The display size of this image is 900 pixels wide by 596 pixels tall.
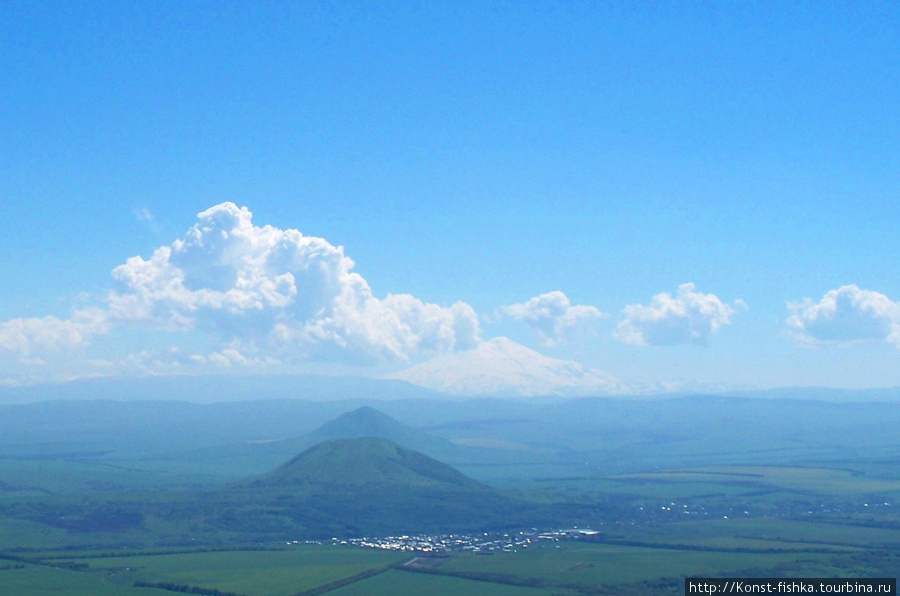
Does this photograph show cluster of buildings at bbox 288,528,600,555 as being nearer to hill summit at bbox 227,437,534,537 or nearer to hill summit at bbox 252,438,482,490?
hill summit at bbox 227,437,534,537

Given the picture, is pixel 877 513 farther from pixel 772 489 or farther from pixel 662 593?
pixel 662 593

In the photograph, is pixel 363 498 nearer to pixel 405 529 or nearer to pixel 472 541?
pixel 405 529

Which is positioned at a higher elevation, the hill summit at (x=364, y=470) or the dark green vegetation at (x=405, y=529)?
the hill summit at (x=364, y=470)

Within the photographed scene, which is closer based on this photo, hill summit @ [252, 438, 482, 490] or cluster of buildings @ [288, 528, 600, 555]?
cluster of buildings @ [288, 528, 600, 555]

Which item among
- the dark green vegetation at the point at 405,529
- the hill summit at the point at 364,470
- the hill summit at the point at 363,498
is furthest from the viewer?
the hill summit at the point at 364,470

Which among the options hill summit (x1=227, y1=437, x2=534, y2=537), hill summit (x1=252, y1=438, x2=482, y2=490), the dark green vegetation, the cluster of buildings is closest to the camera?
the dark green vegetation

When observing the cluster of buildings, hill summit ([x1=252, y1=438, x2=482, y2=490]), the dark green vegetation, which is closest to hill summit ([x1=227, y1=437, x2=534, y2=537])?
hill summit ([x1=252, y1=438, x2=482, y2=490])

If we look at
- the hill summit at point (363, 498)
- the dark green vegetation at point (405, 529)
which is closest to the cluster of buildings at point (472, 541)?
the dark green vegetation at point (405, 529)

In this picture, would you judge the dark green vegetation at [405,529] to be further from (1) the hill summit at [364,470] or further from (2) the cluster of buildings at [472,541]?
(2) the cluster of buildings at [472,541]

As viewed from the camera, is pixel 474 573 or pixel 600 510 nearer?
pixel 474 573

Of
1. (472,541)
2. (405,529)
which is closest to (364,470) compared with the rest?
(405,529)

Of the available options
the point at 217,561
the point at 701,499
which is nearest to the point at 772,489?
the point at 701,499
